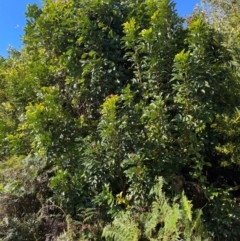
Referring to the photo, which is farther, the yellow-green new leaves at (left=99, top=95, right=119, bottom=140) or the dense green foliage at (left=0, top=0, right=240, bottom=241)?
the dense green foliage at (left=0, top=0, right=240, bottom=241)

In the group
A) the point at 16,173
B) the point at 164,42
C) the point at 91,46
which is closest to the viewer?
the point at 164,42

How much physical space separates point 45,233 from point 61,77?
2.43m

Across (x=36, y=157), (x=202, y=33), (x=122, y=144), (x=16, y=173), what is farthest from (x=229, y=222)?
(x=16, y=173)

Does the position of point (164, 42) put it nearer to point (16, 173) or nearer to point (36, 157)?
point (36, 157)

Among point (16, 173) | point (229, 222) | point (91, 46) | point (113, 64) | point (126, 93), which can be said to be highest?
point (91, 46)

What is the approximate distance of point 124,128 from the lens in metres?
4.82

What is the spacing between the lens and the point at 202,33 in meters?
4.95

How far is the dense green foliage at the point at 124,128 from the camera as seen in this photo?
4801mm

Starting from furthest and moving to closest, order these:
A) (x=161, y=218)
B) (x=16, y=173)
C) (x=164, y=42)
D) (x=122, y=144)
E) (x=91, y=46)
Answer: (x=16, y=173) < (x=91, y=46) < (x=164, y=42) < (x=122, y=144) < (x=161, y=218)

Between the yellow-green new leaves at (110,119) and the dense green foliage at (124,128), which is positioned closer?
the yellow-green new leaves at (110,119)

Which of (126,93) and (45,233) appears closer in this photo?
(126,93)

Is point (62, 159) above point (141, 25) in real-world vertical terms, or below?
below

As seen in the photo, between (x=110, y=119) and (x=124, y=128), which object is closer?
(x=110, y=119)

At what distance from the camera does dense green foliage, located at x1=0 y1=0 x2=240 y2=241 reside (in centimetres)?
480
